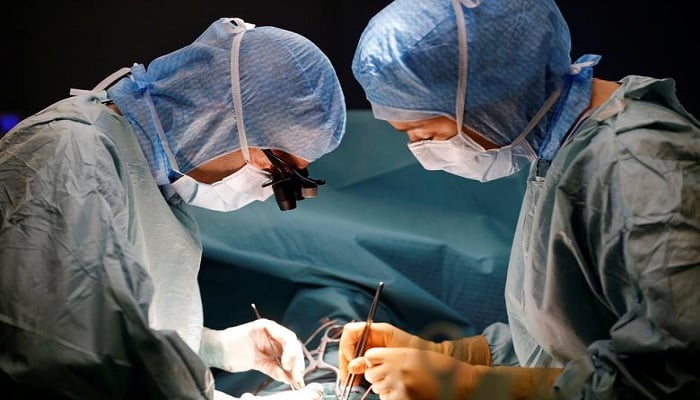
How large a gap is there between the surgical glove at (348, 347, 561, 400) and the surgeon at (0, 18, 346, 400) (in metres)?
0.25

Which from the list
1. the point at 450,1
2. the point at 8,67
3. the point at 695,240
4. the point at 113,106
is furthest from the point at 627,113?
the point at 8,67

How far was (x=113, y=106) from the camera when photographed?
2033 mm

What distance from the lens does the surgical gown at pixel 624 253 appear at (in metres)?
1.46

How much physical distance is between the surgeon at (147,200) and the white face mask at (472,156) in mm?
262

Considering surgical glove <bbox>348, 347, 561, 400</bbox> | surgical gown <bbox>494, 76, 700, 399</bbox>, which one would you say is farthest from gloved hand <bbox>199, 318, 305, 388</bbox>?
surgical gown <bbox>494, 76, 700, 399</bbox>

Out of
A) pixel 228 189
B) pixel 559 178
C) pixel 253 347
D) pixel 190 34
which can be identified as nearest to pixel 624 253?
pixel 559 178

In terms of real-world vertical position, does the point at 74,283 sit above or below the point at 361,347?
above

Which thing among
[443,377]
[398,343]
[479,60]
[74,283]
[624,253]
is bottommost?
[398,343]

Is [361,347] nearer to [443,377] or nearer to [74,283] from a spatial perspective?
[443,377]

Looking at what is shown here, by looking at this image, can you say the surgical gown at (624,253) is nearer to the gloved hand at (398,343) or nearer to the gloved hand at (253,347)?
the gloved hand at (398,343)

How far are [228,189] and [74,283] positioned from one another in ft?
2.09

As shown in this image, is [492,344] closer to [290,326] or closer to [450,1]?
[290,326]

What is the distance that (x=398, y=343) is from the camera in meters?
2.41

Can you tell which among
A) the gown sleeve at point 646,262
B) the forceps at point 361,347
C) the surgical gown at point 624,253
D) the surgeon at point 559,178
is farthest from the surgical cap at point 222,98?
the gown sleeve at point 646,262
